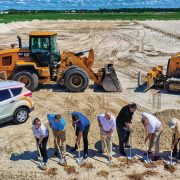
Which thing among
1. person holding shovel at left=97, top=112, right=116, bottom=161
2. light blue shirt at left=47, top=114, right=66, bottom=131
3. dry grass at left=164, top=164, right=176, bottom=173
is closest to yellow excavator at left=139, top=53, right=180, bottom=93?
person holding shovel at left=97, top=112, right=116, bottom=161

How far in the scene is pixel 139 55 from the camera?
29.4 metres

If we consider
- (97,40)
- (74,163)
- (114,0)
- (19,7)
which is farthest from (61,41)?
(114,0)

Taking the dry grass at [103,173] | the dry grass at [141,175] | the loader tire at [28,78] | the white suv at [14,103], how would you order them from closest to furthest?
the dry grass at [141,175] → the dry grass at [103,173] → the white suv at [14,103] → the loader tire at [28,78]

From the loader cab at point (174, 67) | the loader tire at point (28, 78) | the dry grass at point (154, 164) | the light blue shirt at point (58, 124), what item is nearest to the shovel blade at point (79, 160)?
the light blue shirt at point (58, 124)

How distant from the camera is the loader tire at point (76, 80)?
18.7 m

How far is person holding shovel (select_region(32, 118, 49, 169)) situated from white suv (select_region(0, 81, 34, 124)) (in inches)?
114

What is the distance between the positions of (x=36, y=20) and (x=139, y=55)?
26156 mm

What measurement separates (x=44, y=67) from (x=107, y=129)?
765 centimetres

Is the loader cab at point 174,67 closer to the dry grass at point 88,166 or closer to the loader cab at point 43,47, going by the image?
the loader cab at point 43,47

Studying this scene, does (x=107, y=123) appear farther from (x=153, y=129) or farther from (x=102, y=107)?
(x=102, y=107)

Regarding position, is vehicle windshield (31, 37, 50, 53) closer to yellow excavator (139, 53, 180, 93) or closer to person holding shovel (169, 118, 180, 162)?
yellow excavator (139, 53, 180, 93)

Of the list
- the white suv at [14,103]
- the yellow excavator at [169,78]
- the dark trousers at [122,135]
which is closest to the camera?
the dark trousers at [122,135]

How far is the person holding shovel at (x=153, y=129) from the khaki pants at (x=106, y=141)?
45.6 inches

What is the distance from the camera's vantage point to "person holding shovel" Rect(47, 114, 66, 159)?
38.6 ft
